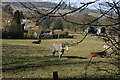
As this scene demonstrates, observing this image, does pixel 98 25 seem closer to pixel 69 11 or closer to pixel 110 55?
pixel 69 11

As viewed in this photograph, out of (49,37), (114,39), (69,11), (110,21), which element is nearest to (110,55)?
(114,39)

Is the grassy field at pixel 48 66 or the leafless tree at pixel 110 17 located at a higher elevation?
the leafless tree at pixel 110 17

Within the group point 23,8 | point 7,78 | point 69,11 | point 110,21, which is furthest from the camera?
point 7,78

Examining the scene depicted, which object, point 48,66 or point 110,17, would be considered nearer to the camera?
point 110,17

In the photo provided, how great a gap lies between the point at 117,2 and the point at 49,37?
51128 millimetres

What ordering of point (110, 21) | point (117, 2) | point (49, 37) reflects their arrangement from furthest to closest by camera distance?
1. point (49, 37)
2. point (110, 21)
3. point (117, 2)

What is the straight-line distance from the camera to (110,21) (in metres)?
3.94

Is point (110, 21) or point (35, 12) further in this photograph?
point (110, 21)

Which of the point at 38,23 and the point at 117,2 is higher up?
the point at 117,2

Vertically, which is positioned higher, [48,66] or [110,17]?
[110,17]

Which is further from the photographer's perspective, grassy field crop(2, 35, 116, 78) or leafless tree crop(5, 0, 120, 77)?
grassy field crop(2, 35, 116, 78)

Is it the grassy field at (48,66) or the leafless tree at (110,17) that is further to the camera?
the grassy field at (48,66)

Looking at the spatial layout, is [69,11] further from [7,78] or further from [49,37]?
[49,37]

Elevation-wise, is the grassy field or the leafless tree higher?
the leafless tree
